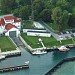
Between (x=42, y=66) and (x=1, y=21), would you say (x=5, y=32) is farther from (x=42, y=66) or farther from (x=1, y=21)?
(x=42, y=66)

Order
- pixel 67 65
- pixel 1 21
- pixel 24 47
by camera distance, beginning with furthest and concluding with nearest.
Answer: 1. pixel 1 21
2. pixel 24 47
3. pixel 67 65

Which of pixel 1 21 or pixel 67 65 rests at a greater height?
pixel 1 21

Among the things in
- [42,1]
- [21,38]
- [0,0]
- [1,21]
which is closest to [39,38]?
[21,38]

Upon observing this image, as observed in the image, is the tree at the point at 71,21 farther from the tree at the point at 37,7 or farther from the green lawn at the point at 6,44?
the green lawn at the point at 6,44

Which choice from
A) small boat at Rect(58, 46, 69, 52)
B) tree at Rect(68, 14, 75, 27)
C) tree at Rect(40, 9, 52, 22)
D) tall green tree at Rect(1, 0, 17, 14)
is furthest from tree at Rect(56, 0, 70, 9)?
small boat at Rect(58, 46, 69, 52)

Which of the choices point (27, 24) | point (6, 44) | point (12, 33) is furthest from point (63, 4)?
point (6, 44)
